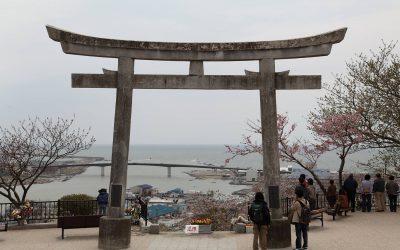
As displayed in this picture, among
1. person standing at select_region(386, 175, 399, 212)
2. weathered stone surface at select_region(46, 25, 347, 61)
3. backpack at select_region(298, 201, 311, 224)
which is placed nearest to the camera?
backpack at select_region(298, 201, 311, 224)

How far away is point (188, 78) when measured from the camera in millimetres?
12555

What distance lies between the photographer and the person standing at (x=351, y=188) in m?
17.1

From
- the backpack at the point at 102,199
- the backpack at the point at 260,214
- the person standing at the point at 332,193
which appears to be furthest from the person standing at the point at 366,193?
the backpack at the point at 102,199

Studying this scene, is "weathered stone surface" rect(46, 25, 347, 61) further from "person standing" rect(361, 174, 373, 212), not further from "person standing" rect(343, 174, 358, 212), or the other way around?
"person standing" rect(361, 174, 373, 212)

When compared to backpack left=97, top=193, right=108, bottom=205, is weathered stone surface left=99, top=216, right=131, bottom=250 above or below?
below

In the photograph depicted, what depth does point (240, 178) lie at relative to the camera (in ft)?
285

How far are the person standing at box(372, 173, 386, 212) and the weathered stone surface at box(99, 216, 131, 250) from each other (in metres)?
11.4

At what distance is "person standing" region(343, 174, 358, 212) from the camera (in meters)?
17.1

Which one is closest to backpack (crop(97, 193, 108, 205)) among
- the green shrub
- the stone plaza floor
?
the stone plaza floor

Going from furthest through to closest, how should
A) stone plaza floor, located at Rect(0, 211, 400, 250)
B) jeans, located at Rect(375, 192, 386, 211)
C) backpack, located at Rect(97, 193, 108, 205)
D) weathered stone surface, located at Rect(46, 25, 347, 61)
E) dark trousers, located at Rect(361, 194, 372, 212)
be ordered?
1. dark trousers, located at Rect(361, 194, 372, 212)
2. jeans, located at Rect(375, 192, 386, 211)
3. backpack, located at Rect(97, 193, 108, 205)
4. weathered stone surface, located at Rect(46, 25, 347, 61)
5. stone plaza floor, located at Rect(0, 211, 400, 250)

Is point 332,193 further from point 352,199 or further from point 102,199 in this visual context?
point 102,199

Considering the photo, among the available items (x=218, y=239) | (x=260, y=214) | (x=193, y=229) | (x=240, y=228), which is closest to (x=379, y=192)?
(x=240, y=228)

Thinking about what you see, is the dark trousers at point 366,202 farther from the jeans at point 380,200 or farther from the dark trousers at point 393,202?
the dark trousers at point 393,202

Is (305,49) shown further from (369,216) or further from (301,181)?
(369,216)
